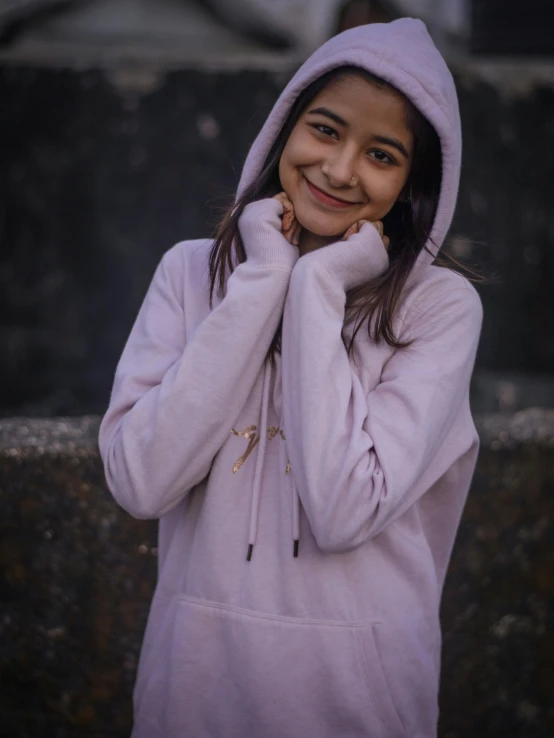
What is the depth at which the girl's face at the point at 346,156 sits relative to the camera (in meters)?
1.88

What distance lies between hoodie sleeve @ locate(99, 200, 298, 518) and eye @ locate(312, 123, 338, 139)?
0.24 m

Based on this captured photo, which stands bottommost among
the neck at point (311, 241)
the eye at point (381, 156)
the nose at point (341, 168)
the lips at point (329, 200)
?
the neck at point (311, 241)

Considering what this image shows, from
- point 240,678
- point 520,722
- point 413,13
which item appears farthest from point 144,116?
point 240,678

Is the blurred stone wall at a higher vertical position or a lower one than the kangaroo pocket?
higher

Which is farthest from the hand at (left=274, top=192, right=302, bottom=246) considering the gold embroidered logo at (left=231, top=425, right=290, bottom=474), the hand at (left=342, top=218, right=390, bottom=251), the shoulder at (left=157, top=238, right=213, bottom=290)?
the gold embroidered logo at (left=231, top=425, right=290, bottom=474)

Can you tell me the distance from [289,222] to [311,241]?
0.31 ft

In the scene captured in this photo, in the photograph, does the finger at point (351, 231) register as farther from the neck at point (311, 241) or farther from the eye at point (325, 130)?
the eye at point (325, 130)

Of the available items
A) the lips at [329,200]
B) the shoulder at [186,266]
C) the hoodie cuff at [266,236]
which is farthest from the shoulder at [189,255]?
the lips at [329,200]

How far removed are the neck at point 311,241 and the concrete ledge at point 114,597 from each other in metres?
1.20

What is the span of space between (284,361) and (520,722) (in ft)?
6.28

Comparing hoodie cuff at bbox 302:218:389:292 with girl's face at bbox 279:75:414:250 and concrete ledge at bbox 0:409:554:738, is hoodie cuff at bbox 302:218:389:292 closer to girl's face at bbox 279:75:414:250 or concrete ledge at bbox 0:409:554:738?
girl's face at bbox 279:75:414:250

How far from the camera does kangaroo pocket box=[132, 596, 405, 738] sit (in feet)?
5.70

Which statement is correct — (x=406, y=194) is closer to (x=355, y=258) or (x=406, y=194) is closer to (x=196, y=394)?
(x=355, y=258)

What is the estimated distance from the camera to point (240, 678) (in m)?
1.75
